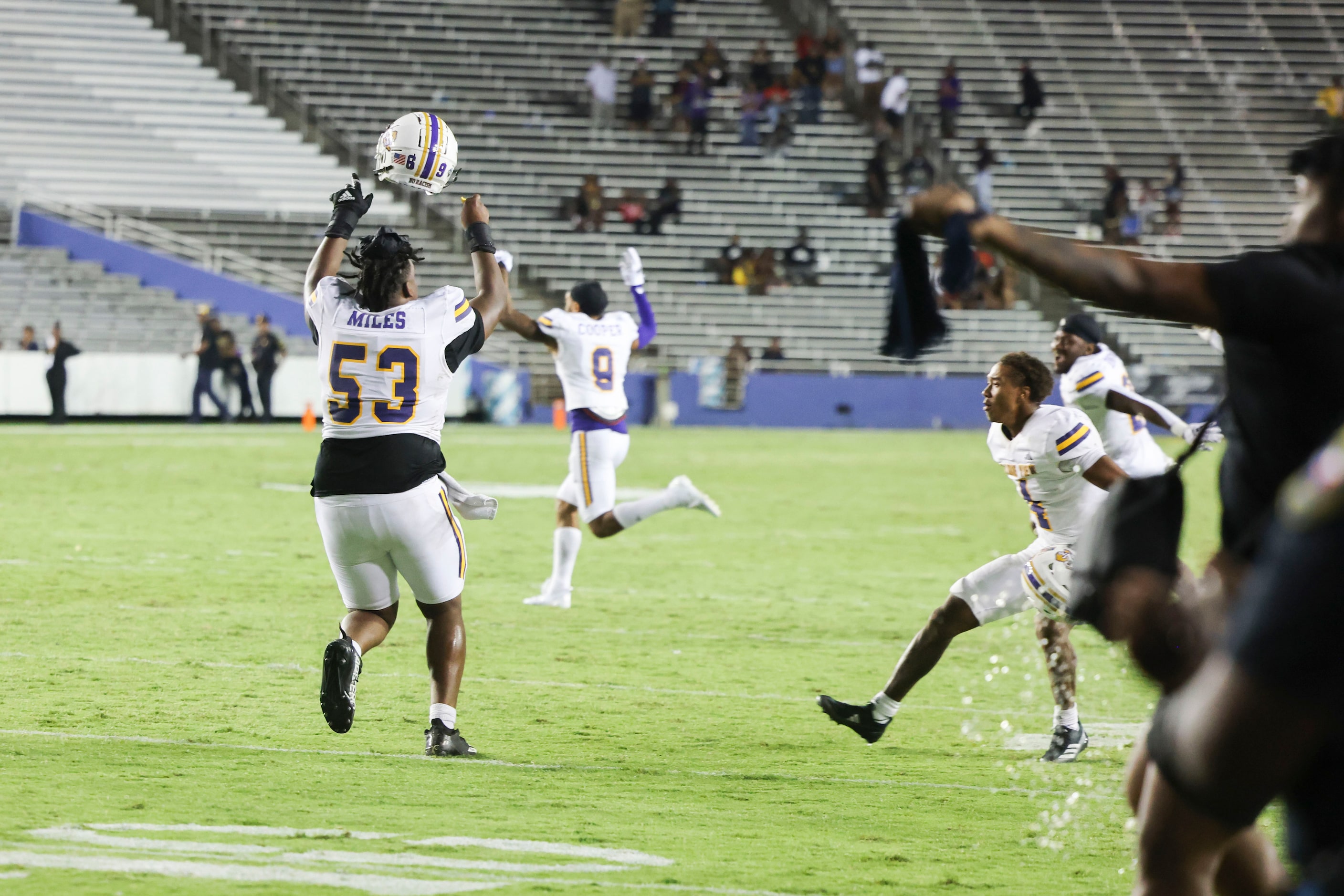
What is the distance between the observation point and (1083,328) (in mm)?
9953

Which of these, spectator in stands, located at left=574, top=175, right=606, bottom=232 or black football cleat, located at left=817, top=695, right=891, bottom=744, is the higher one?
black football cleat, located at left=817, top=695, right=891, bottom=744

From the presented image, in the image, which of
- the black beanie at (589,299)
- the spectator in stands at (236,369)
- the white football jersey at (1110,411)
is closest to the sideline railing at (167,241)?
the spectator in stands at (236,369)

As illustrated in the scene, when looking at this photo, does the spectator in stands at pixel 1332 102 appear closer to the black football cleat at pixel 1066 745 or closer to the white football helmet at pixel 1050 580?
the white football helmet at pixel 1050 580

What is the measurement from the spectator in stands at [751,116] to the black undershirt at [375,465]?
111 feet

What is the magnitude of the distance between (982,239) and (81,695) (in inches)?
231

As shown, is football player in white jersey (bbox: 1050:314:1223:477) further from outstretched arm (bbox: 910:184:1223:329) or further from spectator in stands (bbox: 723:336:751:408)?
spectator in stands (bbox: 723:336:751:408)

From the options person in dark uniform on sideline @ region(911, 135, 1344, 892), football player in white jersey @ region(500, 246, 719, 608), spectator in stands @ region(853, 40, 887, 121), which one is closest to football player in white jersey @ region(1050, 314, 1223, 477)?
football player in white jersey @ region(500, 246, 719, 608)

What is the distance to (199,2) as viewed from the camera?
39.8 metres

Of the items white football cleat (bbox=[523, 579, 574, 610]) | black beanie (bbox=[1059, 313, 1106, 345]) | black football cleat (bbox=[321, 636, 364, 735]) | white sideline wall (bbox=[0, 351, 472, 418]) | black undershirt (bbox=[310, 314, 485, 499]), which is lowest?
white sideline wall (bbox=[0, 351, 472, 418])

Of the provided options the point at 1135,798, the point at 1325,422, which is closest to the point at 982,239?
the point at 1325,422

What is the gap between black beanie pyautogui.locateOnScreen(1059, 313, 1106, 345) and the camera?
9.90m

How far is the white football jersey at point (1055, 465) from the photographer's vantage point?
25.1 feet

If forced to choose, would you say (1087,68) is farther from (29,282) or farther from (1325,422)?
(1325,422)

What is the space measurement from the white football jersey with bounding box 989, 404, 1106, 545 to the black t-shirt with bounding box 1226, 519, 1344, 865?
186 inches
